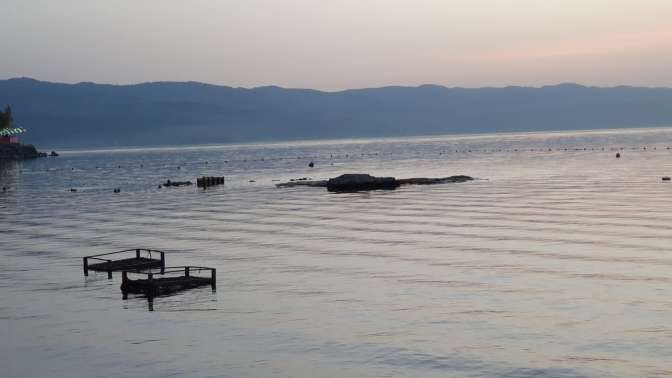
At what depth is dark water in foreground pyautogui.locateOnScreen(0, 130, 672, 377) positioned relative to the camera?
1183 inches

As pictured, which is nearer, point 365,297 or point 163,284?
point 365,297

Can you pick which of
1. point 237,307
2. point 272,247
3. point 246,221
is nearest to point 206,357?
point 237,307

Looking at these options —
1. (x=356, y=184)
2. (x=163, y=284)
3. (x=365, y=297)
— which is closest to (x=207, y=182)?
(x=356, y=184)

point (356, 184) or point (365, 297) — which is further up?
point (356, 184)

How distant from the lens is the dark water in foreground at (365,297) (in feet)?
98.6

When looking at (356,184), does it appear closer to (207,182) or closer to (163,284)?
(207,182)

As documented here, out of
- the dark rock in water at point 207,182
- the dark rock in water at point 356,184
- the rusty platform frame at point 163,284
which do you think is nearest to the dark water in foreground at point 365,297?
the rusty platform frame at point 163,284

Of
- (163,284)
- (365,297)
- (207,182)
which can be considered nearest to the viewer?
(365,297)

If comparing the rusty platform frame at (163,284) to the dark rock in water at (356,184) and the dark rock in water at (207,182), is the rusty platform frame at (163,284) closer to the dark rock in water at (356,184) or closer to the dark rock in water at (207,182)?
the dark rock in water at (356,184)

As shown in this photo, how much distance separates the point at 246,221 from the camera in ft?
247

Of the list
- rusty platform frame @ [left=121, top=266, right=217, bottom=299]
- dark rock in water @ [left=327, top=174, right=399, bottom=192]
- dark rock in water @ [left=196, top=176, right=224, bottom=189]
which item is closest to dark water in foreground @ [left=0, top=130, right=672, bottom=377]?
rusty platform frame @ [left=121, top=266, right=217, bottom=299]

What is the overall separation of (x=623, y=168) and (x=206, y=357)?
4800 inches

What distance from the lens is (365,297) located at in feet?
130

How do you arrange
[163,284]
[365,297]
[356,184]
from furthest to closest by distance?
[356,184], [163,284], [365,297]
